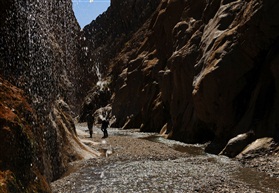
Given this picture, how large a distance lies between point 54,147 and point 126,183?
4.10 metres

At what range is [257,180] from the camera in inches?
574

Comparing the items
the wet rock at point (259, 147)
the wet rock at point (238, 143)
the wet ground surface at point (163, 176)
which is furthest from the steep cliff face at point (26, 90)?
the wet rock at point (238, 143)

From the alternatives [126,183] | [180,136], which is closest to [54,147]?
[126,183]

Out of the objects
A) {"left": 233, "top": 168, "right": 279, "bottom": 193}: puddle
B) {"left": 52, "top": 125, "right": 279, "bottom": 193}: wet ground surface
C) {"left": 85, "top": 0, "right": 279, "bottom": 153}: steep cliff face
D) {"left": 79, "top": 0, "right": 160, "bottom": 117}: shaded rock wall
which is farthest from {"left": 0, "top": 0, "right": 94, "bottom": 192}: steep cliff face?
→ {"left": 79, "top": 0, "right": 160, "bottom": 117}: shaded rock wall

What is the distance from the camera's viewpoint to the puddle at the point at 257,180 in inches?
519

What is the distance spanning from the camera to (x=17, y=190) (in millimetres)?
8062

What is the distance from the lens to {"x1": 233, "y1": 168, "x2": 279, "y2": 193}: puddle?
13172mm

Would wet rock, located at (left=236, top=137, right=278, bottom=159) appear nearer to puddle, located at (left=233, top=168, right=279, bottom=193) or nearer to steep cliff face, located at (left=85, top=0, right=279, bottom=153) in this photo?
steep cliff face, located at (left=85, top=0, right=279, bottom=153)

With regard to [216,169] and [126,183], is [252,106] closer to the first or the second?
[216,169]

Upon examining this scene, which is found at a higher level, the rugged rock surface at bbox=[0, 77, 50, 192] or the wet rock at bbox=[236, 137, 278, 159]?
the rugged rock surface at bbox=[0, 77, 50, 192]

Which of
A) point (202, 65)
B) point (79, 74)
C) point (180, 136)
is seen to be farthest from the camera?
point (79, 74)

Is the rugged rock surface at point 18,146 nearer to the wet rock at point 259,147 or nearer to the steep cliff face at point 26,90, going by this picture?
the steep cliff face at point 26,90

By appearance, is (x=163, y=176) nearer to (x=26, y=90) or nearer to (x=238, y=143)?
(x=26, y=90)

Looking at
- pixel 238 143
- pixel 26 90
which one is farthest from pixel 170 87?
pixel 26 90
